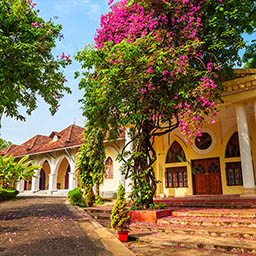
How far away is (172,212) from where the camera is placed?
882cm

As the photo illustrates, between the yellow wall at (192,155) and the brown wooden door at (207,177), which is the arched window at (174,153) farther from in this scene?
the brown wooden door at (207,177)

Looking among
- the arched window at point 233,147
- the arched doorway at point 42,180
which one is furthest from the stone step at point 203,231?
the arched doorway at point 42,180

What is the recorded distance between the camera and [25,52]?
786 cm

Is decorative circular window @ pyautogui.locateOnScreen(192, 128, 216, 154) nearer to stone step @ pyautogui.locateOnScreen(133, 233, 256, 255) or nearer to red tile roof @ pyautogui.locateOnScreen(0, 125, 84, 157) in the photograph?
stone step @ pyautogui.locateOnScreen(133, 233, 256, 255)

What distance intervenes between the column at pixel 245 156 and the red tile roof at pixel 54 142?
14.8 m

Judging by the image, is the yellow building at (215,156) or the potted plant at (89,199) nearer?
the yellow building at (215,156)

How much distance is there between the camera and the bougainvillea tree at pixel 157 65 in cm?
782

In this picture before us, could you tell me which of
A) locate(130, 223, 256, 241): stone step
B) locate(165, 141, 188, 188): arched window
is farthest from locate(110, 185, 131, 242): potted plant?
locate(165, 141, 188, 188): arched window

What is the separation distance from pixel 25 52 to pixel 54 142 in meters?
21.2

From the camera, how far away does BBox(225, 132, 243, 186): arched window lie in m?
13.9

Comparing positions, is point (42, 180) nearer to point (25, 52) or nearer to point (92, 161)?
point (92, 161)

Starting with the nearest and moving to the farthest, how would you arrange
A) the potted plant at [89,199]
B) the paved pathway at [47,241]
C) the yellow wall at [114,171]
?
the paved pathway at [47,241] < the potted plant at [89,199] < the yellow wall at [114,171]

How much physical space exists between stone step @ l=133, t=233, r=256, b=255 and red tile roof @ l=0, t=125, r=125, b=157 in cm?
1730

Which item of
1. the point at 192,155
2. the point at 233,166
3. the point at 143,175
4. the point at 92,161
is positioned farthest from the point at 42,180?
the point at 143,175
